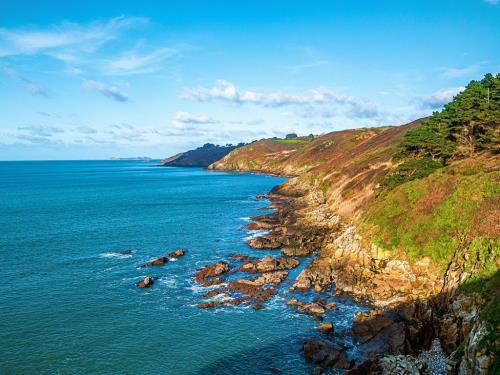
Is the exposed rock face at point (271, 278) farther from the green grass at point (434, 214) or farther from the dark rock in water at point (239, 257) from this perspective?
the green grass at point (434, 214)

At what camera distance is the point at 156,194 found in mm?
161000

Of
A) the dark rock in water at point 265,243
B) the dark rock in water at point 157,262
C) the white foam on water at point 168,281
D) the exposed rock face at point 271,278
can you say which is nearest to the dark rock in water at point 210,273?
the white foam on water at point 168,281

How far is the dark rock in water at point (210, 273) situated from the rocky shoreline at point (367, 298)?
0.48 feet

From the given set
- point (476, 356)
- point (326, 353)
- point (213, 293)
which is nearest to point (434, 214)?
point (326, 353)

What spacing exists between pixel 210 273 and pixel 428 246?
1178 inches

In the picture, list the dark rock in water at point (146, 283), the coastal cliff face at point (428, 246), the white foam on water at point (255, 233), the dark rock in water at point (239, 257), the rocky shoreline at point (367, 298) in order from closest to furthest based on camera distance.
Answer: the rocky shoreline at point (367, 298) < the coastal cliff face at point (428, 246) < the dark rock in water at point (146, 283) < the dark rock in water at point (239, 257) < the white foam on water at point (255, 233)

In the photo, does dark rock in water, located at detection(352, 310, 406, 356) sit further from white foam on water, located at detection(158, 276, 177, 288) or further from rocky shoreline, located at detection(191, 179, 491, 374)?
white foam on water, located at detection(158, 276, 177, 288)

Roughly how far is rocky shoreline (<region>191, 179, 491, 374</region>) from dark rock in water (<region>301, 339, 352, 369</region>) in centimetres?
9

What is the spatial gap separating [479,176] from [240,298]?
35.1 metres

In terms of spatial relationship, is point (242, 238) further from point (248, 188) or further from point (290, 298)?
point (248, 188)

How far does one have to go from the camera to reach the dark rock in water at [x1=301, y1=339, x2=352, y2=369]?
3500 cm

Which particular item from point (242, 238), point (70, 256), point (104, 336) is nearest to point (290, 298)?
point (104, 336)

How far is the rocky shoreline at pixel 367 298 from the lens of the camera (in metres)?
33.9

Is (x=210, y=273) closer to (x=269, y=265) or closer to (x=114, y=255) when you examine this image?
(x=269, y=265)
